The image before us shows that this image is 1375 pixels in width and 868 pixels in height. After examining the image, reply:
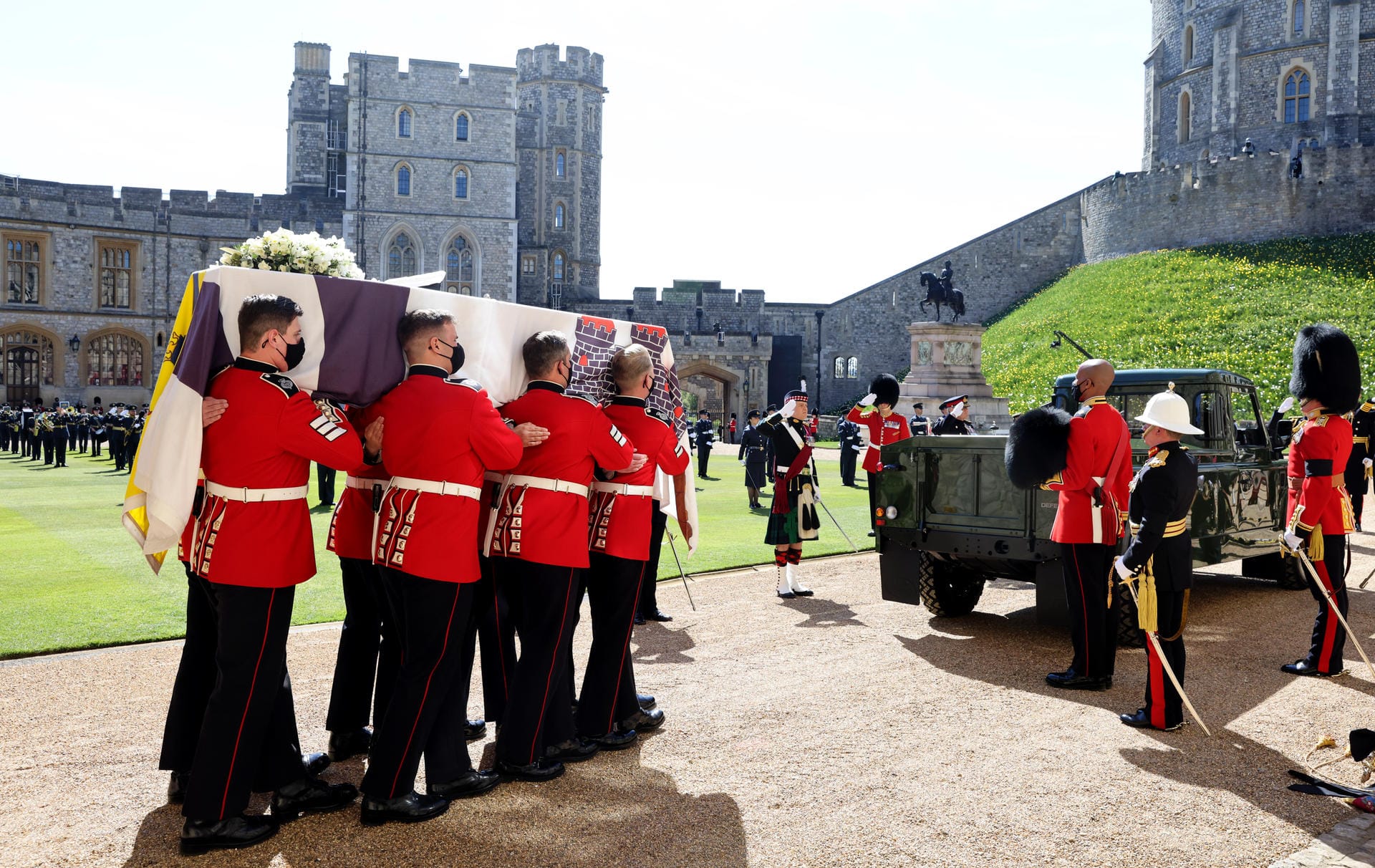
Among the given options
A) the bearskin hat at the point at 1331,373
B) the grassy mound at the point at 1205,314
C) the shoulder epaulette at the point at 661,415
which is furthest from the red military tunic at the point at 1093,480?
the grassy mound at the point at 1205,314

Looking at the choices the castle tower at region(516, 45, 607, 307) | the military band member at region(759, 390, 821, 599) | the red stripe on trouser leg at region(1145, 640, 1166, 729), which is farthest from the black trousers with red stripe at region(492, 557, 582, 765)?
the castle tower at region(516, 45, 607, 307)

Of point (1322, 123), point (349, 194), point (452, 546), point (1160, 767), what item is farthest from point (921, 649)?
point (1322, 123)

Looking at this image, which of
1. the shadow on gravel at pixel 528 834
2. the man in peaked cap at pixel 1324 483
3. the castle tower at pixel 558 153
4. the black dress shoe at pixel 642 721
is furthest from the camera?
the castle tower at pixel 558 153

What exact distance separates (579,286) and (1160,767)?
4882 cm

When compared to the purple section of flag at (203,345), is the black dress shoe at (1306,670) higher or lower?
lower

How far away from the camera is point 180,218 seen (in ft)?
142

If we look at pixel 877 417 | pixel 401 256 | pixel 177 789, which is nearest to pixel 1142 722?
pixel 177 789

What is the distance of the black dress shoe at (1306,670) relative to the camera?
649 centimetres

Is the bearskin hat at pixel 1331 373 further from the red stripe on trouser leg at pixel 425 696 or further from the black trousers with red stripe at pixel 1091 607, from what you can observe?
the red stripe on trouser leg at pixel 425 696

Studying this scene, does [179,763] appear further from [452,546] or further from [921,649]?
[921,649]

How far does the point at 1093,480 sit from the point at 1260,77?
49.0 meters

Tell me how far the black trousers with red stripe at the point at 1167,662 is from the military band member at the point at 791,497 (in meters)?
3.66

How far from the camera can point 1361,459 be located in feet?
43.4

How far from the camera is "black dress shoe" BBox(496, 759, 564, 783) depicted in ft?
14.8
